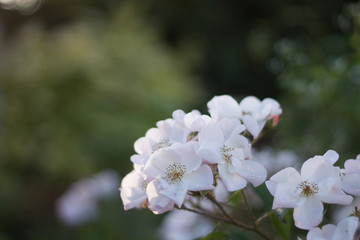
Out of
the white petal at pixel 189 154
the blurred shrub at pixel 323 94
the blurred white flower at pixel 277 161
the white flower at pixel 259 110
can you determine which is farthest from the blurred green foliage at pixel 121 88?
the white petal at pixel 189 154

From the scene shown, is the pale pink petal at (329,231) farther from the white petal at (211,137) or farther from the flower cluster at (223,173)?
the white petal at (211,137)

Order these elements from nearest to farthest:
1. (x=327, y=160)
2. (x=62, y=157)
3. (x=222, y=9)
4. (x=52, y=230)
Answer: (x=327, y=160) → (x=52, y=230) → (x=62, y=157) → (x=222, y=9)

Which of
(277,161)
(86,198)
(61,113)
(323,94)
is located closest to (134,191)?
(277,161)

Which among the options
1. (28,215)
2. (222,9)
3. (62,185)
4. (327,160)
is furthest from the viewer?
(222,9)

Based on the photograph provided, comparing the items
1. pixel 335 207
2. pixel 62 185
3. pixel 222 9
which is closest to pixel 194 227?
pixel 335 207

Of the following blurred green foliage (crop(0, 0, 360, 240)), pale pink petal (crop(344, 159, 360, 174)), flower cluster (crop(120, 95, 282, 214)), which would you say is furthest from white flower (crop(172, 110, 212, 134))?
blurred green foliage (crop(0, 0, 360, 240))

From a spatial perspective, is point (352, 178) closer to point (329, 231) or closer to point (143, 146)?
point (329, 231)

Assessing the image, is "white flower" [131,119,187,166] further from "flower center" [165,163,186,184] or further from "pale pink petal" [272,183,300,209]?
"pale pink petal" [272,183,300,209]

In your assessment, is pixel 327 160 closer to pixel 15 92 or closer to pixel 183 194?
pixel 183 194
